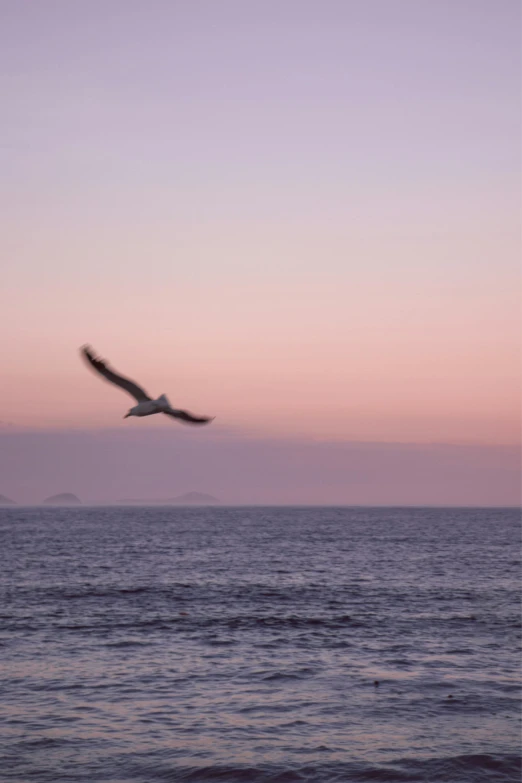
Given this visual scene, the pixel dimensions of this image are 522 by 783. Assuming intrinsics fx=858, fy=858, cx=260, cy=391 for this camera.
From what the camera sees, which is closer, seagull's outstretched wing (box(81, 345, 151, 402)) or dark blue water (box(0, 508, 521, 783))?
seagull's outstretched wing (box(81, 345, 151, 402))

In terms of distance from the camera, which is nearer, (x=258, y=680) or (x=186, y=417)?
(x=186, y=417)

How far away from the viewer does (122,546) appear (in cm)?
10238

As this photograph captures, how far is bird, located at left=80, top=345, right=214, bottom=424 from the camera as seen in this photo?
11169 mm

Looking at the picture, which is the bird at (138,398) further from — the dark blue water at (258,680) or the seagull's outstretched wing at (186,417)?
the dark blue water at (258,680)

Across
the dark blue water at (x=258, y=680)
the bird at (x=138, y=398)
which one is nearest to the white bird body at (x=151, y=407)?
the bird at (x=138, y=398)

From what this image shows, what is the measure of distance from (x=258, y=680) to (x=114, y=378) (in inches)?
787

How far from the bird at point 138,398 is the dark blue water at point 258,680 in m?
11.7

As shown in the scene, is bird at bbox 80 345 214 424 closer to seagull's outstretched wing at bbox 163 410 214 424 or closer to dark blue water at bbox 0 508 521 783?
seagull's outstretched wing at bbox 163 410 214 424

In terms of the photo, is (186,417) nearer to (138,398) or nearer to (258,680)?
(138,398)

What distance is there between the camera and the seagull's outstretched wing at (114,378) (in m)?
11.3

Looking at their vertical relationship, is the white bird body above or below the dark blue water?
above

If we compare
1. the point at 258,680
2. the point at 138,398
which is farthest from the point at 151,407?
the point at 258,680

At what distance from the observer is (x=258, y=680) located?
28.9m

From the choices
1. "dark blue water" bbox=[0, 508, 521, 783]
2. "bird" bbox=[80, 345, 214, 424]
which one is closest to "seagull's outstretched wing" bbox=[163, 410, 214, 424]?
"bird" bbox=[80, 345, 214, 424]
